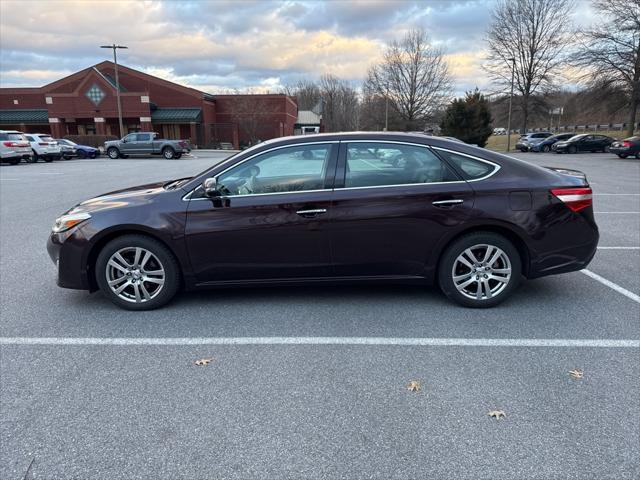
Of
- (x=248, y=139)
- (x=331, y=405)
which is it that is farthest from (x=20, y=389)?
(x=248, y=139)

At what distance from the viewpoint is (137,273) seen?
433cm

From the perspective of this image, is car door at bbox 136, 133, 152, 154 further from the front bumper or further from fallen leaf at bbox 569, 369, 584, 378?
fallen leaf at bbox 569, 369, 584, 378

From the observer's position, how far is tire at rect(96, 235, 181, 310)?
14.0 ft

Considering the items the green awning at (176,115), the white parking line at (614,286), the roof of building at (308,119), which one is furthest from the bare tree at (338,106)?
the white parking line at (614,286)

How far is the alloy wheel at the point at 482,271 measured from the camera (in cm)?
431

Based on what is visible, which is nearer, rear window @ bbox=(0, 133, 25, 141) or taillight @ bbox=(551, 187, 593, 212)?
taillight @ bbox=(551, 187, 593, 212)

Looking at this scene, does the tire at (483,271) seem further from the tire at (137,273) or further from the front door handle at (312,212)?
the tire at (137,273)

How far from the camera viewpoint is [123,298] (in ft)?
14.3

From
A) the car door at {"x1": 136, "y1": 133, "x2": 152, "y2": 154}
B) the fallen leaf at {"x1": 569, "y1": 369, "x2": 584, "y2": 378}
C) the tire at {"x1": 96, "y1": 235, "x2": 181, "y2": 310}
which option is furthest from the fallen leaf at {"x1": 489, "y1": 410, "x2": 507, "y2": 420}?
the car door at {"x1": 136, "y1": 133, "x2": 152, "y2": 154}

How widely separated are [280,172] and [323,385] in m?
2.08

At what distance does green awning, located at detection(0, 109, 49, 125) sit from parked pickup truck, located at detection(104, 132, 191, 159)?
23719 mm

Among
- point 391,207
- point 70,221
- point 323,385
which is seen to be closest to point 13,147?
point 70,221

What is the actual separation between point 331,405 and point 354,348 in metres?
0.78

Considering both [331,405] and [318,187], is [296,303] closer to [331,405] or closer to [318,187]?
[318,187]
